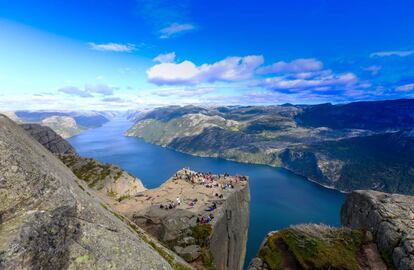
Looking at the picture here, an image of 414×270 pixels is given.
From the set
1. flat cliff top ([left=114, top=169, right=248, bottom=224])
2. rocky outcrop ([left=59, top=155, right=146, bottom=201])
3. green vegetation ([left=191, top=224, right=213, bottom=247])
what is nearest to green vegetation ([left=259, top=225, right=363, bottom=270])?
green vegetation ([left=191, top=224, right=213, bottom=247])

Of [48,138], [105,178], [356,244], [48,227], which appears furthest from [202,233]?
[48,138]

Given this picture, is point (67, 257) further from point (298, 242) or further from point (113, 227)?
point (298, 242)

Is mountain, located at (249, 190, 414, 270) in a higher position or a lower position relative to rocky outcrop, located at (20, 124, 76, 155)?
higher

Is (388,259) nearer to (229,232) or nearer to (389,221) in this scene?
(389,221)

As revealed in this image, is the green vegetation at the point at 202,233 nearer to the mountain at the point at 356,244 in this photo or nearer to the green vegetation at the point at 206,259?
the green vegetation at the point at 206,259

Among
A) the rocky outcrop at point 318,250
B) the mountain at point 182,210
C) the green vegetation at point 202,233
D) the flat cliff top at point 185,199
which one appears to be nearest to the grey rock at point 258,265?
the rocky outcrop at point 318,250

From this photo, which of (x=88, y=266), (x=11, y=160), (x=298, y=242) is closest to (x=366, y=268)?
(x=298, y=242)

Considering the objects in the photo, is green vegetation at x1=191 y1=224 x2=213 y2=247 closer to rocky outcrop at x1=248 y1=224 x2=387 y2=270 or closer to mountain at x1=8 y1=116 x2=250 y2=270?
mountain at x1=8 y1=116 x2=250 y2=270
